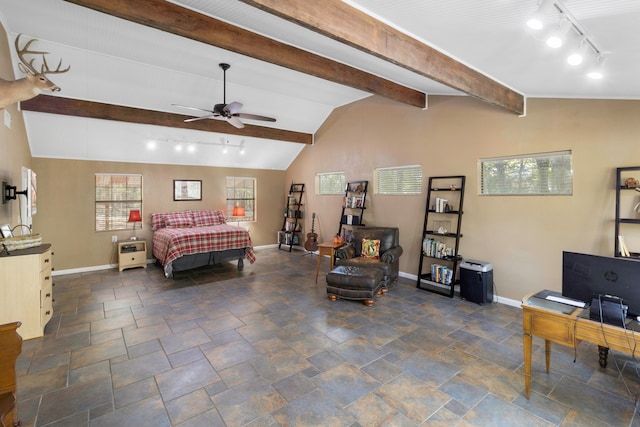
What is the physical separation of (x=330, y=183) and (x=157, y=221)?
3.88m

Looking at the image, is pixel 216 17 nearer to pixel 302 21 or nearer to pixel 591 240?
pixel 302 21

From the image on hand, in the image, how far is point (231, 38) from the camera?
294cm

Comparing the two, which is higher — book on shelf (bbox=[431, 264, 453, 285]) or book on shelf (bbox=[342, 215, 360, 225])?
book on shelf (bbox=[342, 215, 360, 225])

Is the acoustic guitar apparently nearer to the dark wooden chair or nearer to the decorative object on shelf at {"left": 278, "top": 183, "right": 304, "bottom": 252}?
the decorative object on shelf at {"left": 278, "top": 183, "right": 304, "bottom": 252}

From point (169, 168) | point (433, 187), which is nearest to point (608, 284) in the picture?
point (433, 187)

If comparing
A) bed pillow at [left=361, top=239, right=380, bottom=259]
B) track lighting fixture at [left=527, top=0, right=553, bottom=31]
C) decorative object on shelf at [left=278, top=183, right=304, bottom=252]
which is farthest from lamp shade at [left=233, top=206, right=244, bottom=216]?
track lighting fixture at [left=527, top=0, right=553, bottom=31]

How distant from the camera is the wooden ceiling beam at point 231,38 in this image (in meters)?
2.34

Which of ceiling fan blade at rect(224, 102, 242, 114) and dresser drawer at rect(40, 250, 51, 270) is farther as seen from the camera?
ceiling fan blade at rect(224, 102, 242, 114)

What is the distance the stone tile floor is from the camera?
2.10 m

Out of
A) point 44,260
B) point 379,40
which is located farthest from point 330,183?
point 44,260

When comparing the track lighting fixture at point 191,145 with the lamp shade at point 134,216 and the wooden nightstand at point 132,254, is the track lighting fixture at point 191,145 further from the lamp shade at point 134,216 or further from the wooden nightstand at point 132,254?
the wooden nightstand at point 132,254

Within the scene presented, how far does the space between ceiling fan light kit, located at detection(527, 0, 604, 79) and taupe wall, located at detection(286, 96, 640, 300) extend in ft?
4.51

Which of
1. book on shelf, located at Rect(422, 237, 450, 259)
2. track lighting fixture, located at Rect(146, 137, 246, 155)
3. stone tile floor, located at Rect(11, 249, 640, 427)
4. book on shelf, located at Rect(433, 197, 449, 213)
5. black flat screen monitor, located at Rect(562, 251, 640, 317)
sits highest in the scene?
track lighting fixture, located at Rect(146, 137, 246, 155)

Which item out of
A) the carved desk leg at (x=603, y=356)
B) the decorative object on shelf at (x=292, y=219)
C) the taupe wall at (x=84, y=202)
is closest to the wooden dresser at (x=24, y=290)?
the taupe wall at (x=84, y=202)
